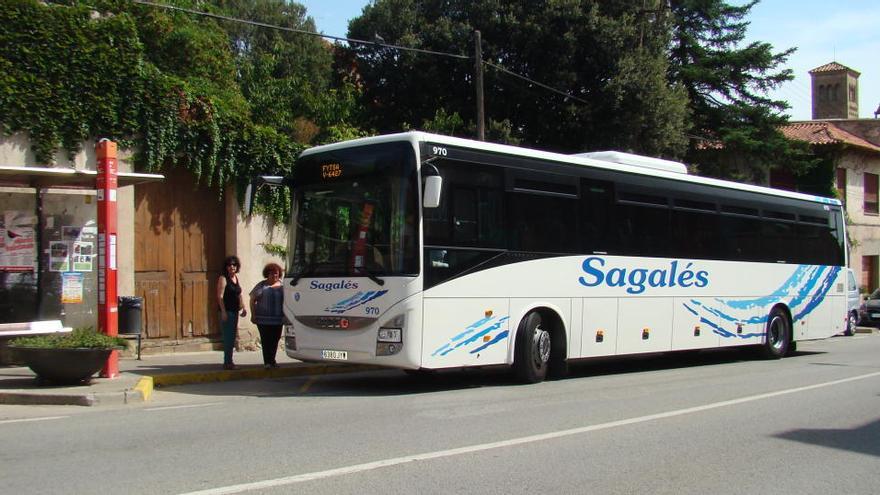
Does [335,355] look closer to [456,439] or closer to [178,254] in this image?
[456,439]

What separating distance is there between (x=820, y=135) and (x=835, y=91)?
17.0 meters

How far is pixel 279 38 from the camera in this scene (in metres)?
42.9

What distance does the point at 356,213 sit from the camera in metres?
10.7

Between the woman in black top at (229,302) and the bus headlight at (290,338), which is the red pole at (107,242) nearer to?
the woman in black top at (229,302)

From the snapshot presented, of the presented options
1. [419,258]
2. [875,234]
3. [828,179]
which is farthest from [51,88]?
[875,234]

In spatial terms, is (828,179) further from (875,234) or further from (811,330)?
(811,330)

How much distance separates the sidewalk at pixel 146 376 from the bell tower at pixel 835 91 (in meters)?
47.6

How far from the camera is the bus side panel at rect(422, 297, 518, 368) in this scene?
10.4 m

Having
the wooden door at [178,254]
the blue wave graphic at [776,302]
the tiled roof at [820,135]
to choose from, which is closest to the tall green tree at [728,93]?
the tiled roof at [820,135]

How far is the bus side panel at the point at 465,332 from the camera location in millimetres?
10383

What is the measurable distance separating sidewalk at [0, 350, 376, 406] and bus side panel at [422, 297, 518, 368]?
3105 mm

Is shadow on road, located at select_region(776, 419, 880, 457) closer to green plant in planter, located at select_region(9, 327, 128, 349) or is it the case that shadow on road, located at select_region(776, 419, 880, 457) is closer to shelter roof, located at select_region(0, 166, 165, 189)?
green plant in planter, located at select_region(9, 327, 128, 349)

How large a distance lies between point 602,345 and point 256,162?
26.1 ft

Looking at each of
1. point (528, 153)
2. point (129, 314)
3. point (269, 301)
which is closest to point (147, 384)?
point (269, 301)
